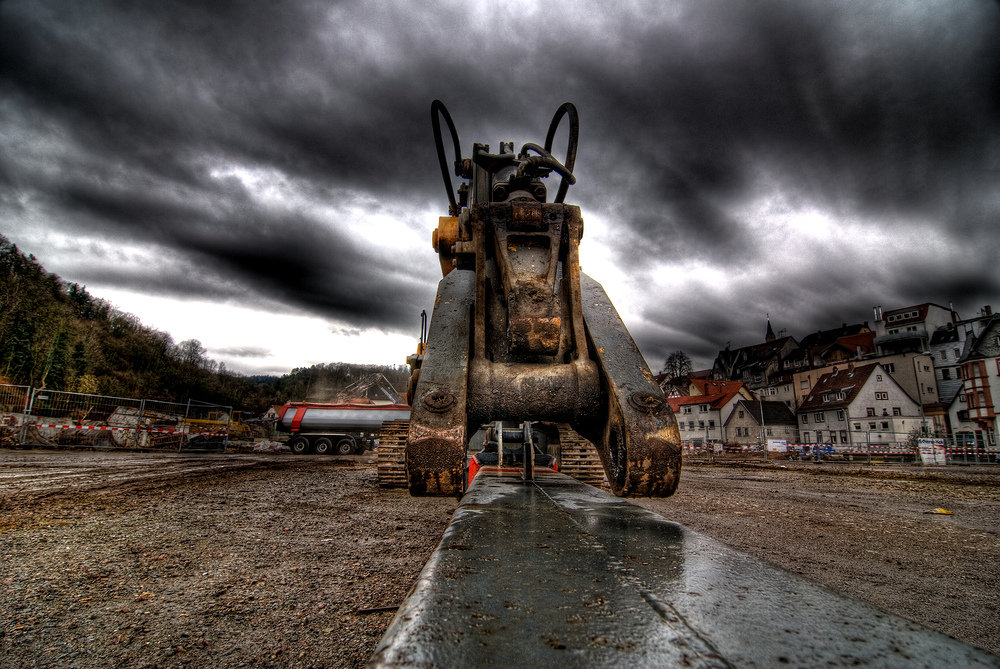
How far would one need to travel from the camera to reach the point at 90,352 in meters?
35.2

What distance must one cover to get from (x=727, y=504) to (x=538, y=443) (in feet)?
10.4

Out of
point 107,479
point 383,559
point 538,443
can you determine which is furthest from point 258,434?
point 383,559

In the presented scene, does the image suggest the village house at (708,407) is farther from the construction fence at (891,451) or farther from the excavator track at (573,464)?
the excavator track at (573,464)

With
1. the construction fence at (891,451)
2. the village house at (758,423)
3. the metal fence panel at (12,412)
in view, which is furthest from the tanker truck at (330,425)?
the village house at (758,423)

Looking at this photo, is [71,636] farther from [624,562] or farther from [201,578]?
[624,562]

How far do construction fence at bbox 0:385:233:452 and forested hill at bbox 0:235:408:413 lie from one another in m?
14.2

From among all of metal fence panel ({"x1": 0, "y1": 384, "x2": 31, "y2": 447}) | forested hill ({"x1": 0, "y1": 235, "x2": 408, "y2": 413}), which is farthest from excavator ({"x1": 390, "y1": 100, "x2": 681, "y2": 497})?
forested hill ({"x1": 0, "y1": 235, "x2": 408, "y2": 413})

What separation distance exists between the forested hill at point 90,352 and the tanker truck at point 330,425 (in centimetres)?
1932

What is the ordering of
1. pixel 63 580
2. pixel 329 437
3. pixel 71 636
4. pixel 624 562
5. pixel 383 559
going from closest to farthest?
pixel 624 562 < pixel 71 636 < pixel 63 580 < pixel 383 559 < pixel 329 437

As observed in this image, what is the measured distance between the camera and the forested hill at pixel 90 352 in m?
30.6

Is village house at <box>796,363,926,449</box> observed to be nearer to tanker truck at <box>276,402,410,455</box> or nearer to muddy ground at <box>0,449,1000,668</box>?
tanker truck at <box>276,402,410,455</box>

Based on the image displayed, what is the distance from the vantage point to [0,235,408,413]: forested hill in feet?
100

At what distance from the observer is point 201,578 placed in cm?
296

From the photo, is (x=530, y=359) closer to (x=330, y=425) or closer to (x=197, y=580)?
(x=197, y=580)
